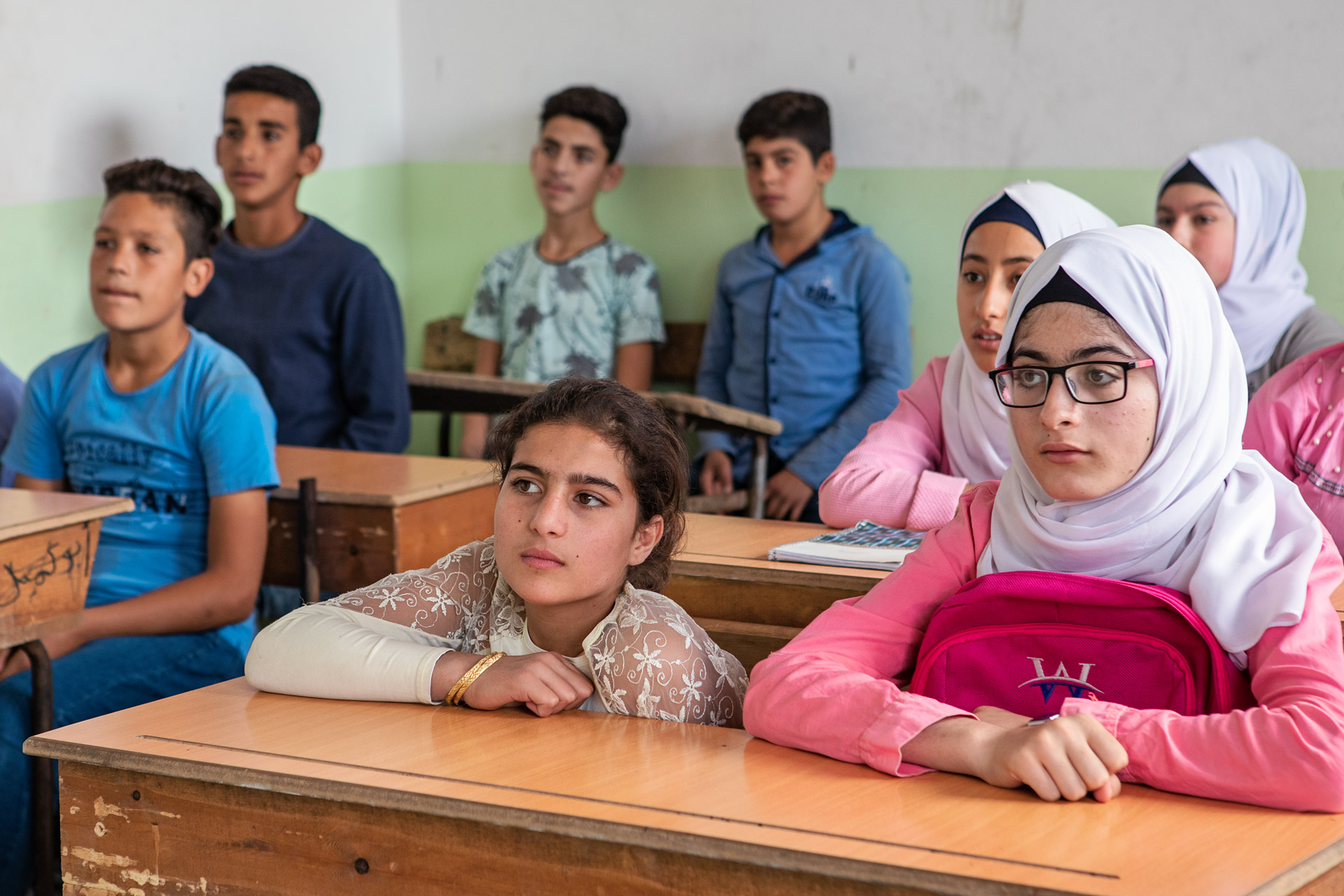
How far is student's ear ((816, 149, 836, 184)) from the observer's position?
4.17 m

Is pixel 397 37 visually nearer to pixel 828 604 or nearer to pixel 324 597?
pixel 324 597

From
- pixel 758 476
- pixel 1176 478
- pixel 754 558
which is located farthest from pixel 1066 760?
pixel 758 476

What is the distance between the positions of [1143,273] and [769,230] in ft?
10.1

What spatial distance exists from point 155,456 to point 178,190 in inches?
21.0

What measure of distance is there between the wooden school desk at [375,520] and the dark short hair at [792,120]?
176 cm

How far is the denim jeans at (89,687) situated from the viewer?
2.15m

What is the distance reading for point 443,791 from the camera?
3.82 feet

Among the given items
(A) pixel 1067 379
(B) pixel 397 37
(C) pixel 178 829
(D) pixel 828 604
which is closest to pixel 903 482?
(D) pixel 828 604

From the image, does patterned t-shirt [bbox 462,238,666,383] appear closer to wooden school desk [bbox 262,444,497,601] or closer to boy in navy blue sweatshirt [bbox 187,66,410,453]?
boy in navy blue sweatshirt [bbox 187,66,410,453]

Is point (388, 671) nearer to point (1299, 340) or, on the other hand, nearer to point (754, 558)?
point (754, 558)

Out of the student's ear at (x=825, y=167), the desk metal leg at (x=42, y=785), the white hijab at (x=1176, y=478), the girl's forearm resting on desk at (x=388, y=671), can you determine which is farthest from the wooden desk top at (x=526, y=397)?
the white hijab at (x=1176, y=478)

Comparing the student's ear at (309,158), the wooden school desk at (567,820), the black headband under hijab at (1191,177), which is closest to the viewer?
the wooden school desk at (567,820)

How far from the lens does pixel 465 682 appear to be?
145cm

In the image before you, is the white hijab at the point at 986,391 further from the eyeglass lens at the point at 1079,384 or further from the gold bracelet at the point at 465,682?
the gold bracelet at the point at 465,682
